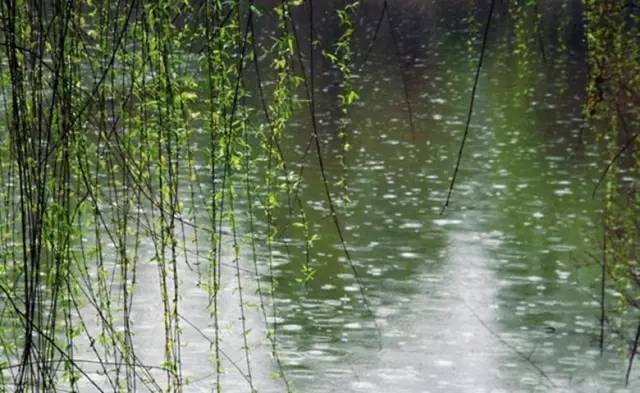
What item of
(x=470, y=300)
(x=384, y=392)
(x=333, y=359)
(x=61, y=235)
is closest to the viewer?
(x=61, y=235)

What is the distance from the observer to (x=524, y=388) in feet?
31.8

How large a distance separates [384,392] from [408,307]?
85.8 inches

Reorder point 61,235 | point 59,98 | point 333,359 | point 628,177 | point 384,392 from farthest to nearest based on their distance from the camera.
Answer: point 628,177 < point 333,359 < point 384,392 < point 61,235 < point 59,98

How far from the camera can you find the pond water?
10.1 meters

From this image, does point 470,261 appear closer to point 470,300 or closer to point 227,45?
point 470,300

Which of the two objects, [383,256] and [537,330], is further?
[383,256]

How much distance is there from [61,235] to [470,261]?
11.4m

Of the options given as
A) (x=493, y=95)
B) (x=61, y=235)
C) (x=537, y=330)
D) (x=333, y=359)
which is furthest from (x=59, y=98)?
(x=493, y=95)

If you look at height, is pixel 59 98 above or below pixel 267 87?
above

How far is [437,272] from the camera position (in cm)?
1272

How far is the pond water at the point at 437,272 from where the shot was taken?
10.1 meters

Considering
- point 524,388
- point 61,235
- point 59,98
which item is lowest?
point 524,388

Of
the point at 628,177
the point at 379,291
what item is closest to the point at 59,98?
the point at 379,291

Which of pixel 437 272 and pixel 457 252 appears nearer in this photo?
pixel 437 272
